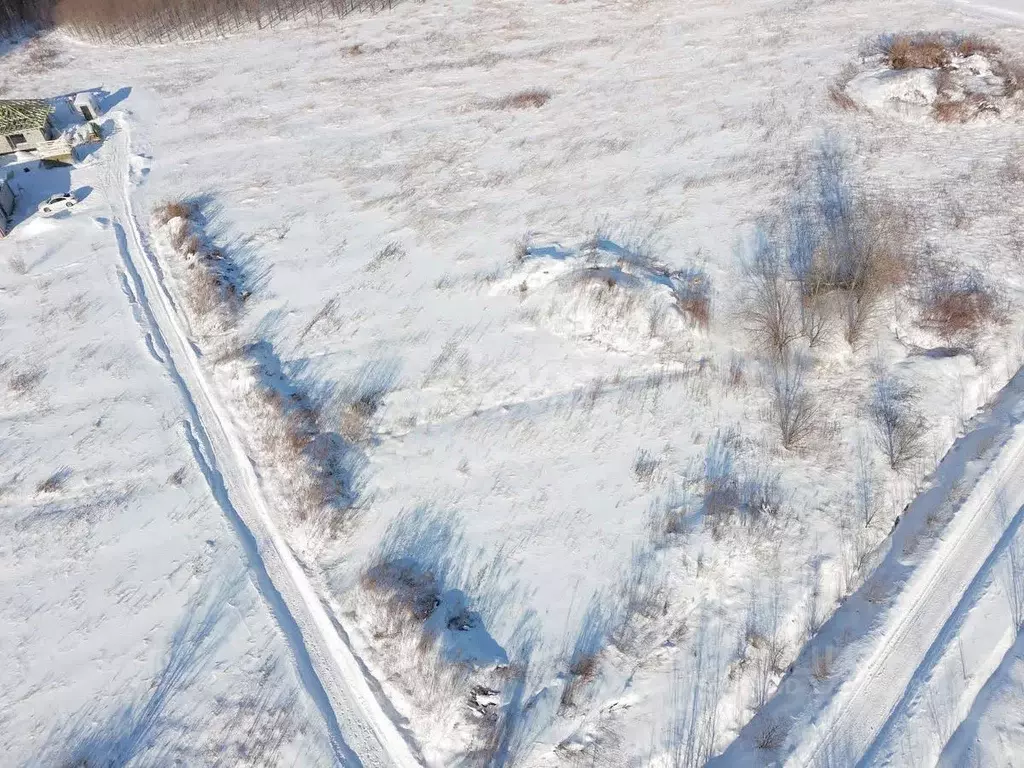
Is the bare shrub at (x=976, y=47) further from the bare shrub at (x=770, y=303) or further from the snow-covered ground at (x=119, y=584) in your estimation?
the snow-covered ground at (x=119, y=584)

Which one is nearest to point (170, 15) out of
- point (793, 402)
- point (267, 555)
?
point (267, 555)

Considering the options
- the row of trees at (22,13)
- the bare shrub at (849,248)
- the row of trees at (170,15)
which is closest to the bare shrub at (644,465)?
the bare shrub at (849,248)

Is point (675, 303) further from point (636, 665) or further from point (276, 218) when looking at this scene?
point (276, 218)

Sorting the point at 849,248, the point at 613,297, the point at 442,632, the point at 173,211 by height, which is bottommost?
the point at 442,632

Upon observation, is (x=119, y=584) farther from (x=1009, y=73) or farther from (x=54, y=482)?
(x=1009, y=73)

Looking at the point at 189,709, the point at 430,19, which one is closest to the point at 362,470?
the point at 189,709
